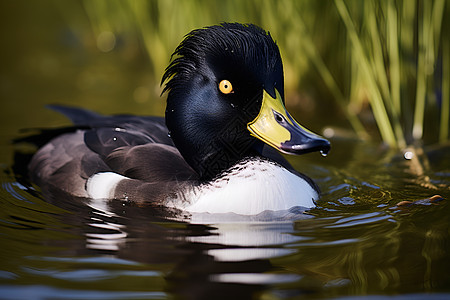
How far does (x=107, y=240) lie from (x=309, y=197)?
4.56 ft

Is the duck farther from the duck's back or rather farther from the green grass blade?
the green grass blade

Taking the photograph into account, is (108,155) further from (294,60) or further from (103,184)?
(294,60)

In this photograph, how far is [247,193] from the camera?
411cm

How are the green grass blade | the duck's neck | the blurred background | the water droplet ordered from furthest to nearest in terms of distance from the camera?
the blurred background
the water droplet
the green grass blade
the duck's neck

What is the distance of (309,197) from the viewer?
4.34 meters

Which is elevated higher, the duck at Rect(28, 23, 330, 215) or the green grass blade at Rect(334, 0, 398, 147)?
the green grass blade at Rect(334, 0, 398, 147)

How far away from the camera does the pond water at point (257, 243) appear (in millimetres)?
3006

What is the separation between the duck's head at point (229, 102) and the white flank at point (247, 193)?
0.13 m

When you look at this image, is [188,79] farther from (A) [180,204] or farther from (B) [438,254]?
(B) [438,254]

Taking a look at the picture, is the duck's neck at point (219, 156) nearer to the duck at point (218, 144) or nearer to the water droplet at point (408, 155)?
the duck at point (218, 144)

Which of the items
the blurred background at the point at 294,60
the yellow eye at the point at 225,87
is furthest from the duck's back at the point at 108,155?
the blurred background at the point at 294,60

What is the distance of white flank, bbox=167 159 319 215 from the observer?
4.10 metres

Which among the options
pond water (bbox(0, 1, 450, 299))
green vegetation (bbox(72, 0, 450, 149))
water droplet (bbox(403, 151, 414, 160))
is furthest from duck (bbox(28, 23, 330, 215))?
green vegetation (bbox(72, 0, 450, 149))

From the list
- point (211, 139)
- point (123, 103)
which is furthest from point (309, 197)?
point (123, 103)
